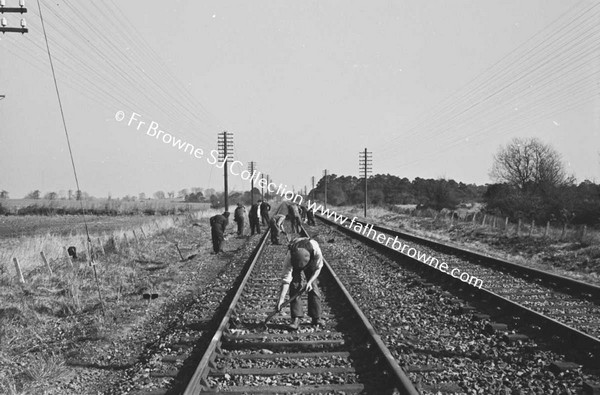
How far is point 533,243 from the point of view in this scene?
1873cm

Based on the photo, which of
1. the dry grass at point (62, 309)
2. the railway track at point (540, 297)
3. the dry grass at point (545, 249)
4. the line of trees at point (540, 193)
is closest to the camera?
the dry grass at point (62, 309)

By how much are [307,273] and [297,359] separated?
1.79 meters

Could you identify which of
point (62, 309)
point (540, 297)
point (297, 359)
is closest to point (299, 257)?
point (297, 359)

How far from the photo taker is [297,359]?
17.0 ft

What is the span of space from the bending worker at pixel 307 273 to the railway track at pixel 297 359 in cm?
23

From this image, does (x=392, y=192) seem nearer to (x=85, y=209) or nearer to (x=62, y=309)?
(x=85, y=209)

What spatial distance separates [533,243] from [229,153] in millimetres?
32702

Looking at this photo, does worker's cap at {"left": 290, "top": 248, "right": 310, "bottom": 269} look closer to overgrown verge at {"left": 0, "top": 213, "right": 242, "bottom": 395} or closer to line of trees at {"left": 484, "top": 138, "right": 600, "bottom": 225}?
overgrown verge at {"left": 0, "top": 213, "right": 242, "bottom": 395}

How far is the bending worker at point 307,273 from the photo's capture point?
21.5 feet

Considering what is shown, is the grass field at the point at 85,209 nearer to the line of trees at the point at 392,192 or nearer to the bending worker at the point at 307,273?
the line of trees at the point at 392,192

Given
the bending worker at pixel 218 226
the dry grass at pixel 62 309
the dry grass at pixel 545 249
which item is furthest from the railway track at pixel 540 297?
the dry grass at pixel 62 309

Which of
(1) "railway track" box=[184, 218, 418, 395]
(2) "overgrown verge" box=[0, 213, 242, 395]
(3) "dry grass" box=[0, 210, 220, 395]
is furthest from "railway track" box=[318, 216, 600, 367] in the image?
(3) "dry grass" box=[0, 210, 220, 395]

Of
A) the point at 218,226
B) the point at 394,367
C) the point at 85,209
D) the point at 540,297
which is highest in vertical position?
the point at 218,226

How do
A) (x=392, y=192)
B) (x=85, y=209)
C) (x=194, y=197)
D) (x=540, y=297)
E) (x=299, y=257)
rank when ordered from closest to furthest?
1. (x=299, y=257)
2. (x=540, y=297)
3. (x=85, y=209)
4. (x=392, y=192)
5. (x=194, y=197)
